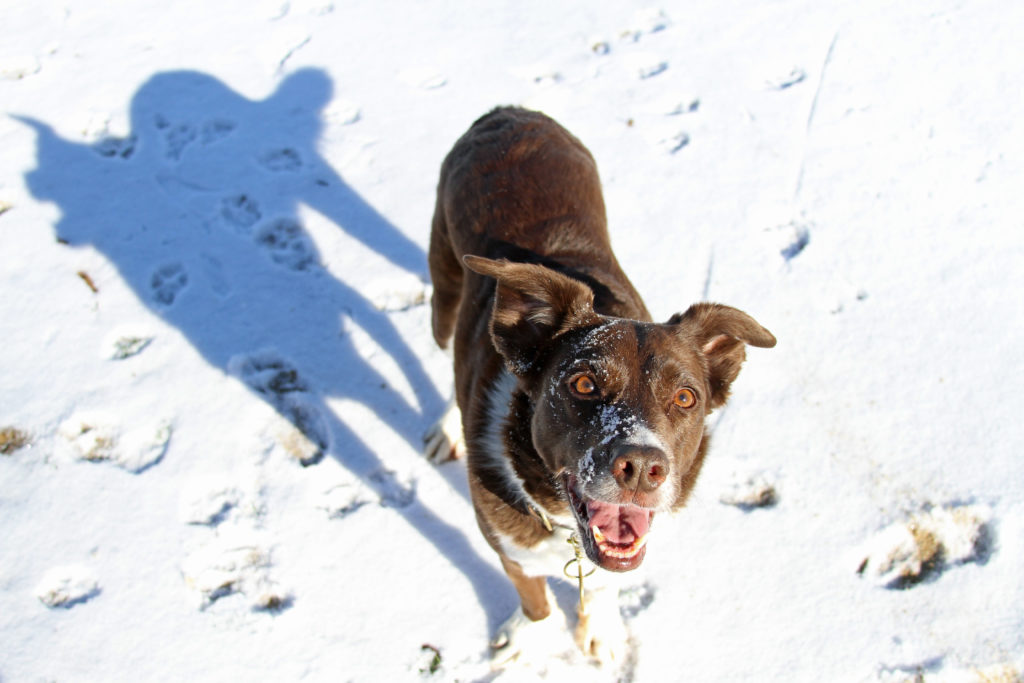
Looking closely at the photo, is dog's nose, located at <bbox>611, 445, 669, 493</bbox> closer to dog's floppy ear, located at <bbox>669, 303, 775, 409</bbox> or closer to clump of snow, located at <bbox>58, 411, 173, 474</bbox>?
dog's floppy ear, located at <bbox>669, 303, 775, 409</bbox>

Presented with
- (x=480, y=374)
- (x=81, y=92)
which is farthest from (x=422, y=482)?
(x=81, y=92)

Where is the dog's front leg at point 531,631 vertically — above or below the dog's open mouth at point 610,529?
below

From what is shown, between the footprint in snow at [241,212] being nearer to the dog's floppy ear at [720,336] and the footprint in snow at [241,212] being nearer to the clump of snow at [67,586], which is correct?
the clump of snow at [67,586]

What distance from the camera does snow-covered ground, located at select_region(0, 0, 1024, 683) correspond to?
124 inches

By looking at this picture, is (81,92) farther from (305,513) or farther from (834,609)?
(834,609)

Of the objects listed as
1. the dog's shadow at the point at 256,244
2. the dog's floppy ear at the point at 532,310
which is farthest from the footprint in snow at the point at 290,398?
the dog's floppy ear at the point at 532,310

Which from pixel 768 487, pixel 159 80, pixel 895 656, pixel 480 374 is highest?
pixel 159 80

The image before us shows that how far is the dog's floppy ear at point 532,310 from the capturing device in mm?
2418

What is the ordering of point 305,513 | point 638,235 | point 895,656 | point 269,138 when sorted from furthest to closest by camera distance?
point 269,138, point 638,235, point 305,513, point 895,656

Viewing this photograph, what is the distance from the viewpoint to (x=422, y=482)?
11.9 feet

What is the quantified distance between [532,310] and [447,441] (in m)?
1.36

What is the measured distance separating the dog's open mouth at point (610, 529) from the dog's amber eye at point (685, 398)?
1.27ft

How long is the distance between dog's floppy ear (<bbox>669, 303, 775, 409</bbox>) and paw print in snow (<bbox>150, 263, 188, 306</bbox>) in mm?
3257

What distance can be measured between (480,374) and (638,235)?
6.73 feet
